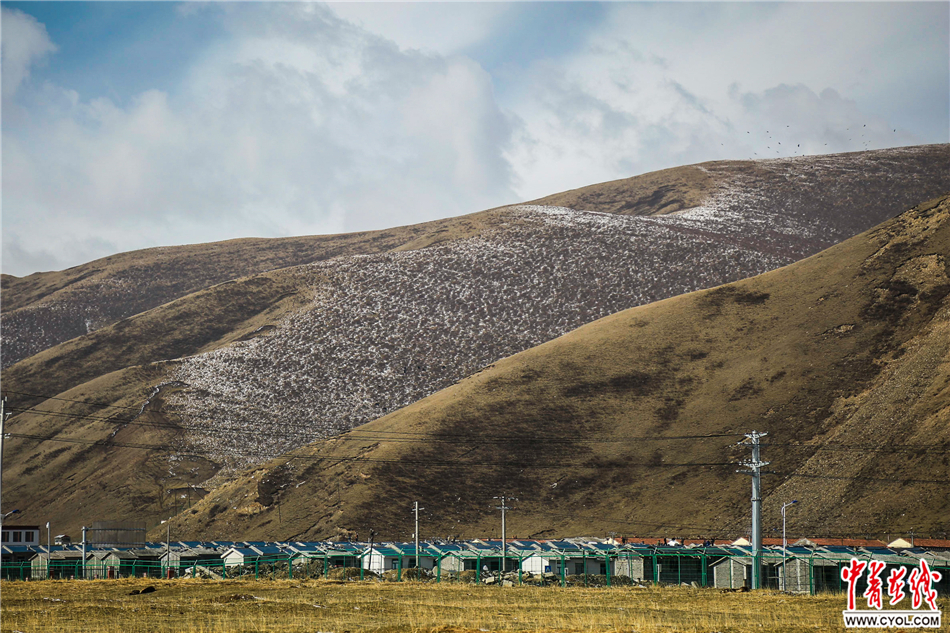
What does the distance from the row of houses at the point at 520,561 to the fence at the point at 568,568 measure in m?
0.07

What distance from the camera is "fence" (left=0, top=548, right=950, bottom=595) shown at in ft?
154

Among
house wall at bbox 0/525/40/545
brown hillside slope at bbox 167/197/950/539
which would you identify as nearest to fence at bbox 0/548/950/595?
brown hillside slope at bbox 167/197/950/539

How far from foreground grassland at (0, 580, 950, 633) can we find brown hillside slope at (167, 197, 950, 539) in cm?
4776

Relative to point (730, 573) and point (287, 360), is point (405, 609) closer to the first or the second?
point (730, 573)

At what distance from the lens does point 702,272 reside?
6978 inches

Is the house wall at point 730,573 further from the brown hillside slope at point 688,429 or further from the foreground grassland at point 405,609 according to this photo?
the brown hillside slope at point 688,429

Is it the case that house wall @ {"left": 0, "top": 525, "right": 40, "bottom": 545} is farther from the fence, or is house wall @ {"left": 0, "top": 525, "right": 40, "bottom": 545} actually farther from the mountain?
the fence

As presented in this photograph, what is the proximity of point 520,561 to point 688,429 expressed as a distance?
62.9 m

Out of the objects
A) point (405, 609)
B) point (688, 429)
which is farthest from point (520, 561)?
point (688, 429)

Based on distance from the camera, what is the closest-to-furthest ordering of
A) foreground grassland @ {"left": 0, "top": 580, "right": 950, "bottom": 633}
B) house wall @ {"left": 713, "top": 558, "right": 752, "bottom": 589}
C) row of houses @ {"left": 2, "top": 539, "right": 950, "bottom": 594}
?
1. foreground grassland @ {"left": 0, "top": 580, "right": 950, "bottom": 633}
2. row of houses @ {"left": 2, "top": 539, "right": 950, "bottom": 594}
3. house wall @ {"left": 713, "top": 558, "right": 752, "bottom": 589}

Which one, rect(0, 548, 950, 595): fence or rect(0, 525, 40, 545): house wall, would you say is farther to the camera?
rect(0, 525, 40, 545): house wall

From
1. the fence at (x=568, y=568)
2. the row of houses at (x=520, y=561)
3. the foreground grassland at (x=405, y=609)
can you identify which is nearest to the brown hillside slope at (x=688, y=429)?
the row of houses at (x=520, y=561)

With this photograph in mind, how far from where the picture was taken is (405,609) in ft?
106

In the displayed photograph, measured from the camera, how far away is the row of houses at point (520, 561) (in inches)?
1901
